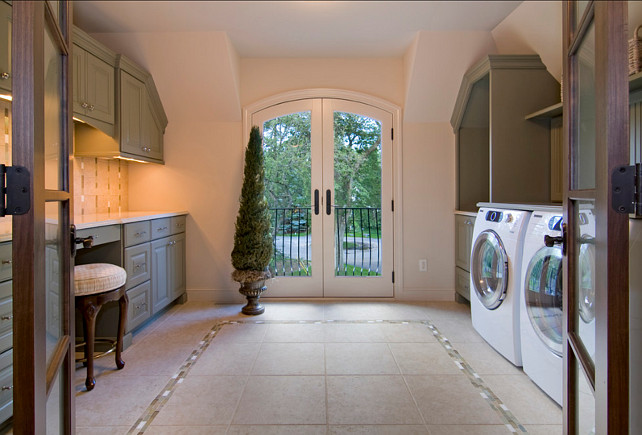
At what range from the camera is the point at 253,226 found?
3385 millimetres

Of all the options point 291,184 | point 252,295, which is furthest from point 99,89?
point 252,295

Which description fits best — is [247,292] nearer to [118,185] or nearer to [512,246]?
[118,185]

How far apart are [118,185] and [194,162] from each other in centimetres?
72

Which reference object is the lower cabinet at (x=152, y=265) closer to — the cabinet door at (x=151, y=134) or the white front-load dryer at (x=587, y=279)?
the cabinet door at (x=151, y=134)

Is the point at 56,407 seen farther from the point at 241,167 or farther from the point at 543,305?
the point at 241,167

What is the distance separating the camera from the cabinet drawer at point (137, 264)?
2.70 metres

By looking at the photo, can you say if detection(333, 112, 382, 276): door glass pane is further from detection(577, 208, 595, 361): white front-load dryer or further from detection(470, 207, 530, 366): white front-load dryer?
detection(577, 208, 595, 361): white front-load dryer

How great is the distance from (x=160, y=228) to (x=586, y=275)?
9.76ft

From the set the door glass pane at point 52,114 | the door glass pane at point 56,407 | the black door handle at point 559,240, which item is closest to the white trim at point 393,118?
the black door handle at point 559,240

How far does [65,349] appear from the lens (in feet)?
3.46

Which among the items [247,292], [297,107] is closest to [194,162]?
[297,107]

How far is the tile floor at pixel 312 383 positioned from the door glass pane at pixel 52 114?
4.11 feet

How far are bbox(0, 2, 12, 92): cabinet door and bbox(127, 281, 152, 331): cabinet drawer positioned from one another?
151 centimetres

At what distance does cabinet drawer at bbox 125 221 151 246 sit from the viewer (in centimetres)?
269
